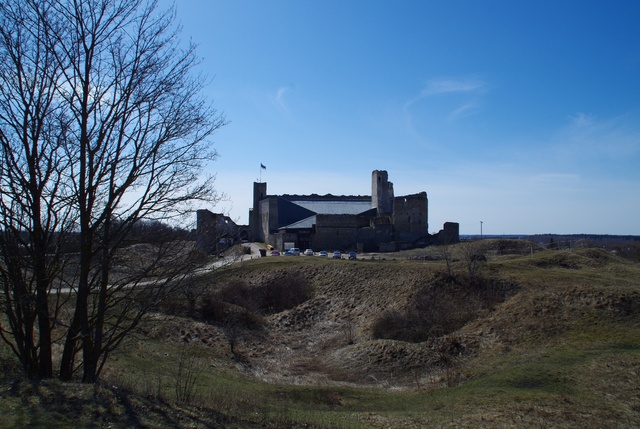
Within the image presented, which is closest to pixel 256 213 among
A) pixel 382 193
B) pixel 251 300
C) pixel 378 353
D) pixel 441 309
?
pixel 382 193

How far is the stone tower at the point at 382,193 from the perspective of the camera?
196ft

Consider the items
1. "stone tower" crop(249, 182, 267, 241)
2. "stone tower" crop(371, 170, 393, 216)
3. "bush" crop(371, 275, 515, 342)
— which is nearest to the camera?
"bush" crop(371, 275, 515, 342)

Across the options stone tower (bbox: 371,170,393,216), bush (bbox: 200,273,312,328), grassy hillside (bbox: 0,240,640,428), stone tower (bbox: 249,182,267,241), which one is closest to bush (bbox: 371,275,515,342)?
grassy hillside (bbox: 0,240,640,428)

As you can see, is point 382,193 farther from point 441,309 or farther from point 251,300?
point 441,309

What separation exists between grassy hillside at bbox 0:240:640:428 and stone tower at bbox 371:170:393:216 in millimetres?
23909

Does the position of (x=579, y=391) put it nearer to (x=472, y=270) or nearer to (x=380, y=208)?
(x=472, y=270)

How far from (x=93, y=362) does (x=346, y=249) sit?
42850 millimetres

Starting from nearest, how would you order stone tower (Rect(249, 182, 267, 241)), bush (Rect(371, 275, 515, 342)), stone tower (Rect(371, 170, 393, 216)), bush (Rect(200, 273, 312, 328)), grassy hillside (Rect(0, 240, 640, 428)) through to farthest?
grassy hillside (Rect(0, 240, 640, 428))
bush (Rect(371, 275, 515, 342))
bush (Rect(200, 273, 312, 328))
stone tower (Rect(371, 170, 393, 216))
stone tower (Rect(249, 182, 267, 241))

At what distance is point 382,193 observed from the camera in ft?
198

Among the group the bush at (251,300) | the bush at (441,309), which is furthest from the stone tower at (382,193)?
the bush at (441,309)

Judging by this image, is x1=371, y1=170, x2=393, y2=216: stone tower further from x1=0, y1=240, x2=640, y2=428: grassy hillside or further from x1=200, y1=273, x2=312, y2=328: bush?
x1=200, y1=273, x2=312, y2=328: bush

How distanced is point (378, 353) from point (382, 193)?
4072 centimetres

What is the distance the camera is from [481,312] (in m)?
25.5

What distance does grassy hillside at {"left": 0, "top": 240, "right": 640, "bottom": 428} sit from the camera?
33.3ft
